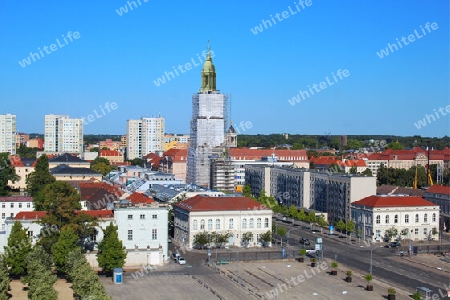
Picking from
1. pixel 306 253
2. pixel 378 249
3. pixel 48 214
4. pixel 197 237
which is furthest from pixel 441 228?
pixel 48 214

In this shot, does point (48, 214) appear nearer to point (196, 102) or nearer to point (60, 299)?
point (60, 299)

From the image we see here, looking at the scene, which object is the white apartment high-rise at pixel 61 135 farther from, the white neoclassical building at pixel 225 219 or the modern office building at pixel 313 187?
the white neoclassical building at pixel 225 219

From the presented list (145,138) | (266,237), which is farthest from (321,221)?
(145,138)

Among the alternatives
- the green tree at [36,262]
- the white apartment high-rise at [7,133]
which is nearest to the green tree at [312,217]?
the green tree at [36,262]

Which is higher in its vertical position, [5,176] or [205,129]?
[205,129]

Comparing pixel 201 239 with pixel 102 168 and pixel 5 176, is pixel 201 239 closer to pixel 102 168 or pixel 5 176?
pixel 5 176

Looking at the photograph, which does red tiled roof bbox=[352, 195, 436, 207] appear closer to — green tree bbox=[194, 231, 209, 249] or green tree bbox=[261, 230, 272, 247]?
green tree bbox=[261, 230, 272, 247]
